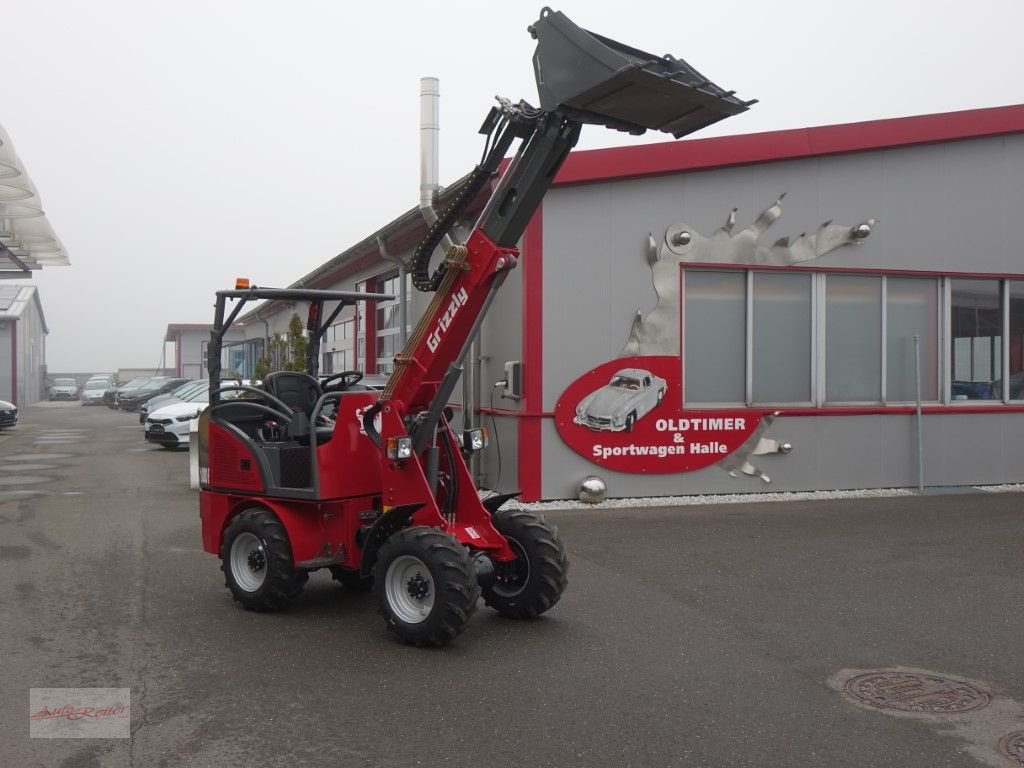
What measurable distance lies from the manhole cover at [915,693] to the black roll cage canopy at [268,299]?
453cm

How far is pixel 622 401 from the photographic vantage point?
42.8ft

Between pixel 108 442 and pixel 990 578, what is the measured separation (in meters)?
21.7

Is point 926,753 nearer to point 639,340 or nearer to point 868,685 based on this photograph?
point 868,685

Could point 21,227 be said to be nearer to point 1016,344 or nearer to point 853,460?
point 853,460

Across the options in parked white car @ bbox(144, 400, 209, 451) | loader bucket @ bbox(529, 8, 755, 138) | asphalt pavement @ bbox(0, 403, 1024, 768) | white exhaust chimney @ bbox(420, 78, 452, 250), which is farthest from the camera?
parked white car @ bbox(144, 400, 209, 451)

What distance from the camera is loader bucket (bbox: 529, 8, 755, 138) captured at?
582cm

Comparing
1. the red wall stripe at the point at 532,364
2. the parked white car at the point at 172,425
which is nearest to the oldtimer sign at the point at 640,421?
the red wall stripe at the point at 532,364

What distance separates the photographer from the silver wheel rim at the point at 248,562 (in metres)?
7.29

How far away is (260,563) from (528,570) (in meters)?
1.92

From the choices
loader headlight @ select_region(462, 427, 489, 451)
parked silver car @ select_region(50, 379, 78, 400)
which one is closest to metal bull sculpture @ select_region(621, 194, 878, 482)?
loader headlight @ select_region(462, 427, 489, 451)

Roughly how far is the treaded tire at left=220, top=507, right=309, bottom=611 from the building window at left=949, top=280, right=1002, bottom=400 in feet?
36.0

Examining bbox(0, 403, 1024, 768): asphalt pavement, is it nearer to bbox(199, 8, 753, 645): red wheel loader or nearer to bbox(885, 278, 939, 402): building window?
bbox(199, 8, 753, 645): red wheel loader

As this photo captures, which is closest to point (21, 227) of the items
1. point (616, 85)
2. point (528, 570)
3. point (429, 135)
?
point (429, 135)

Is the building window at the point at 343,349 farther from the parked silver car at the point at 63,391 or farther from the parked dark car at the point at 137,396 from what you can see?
the parked silver car at the point at 63,391
